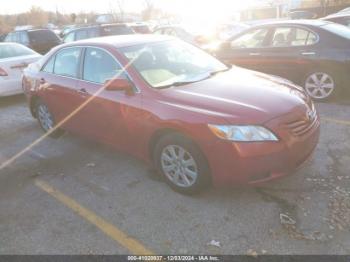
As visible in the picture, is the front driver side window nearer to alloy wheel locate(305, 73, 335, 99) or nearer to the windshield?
alloy wheel locate(305, 73, 335, 99)

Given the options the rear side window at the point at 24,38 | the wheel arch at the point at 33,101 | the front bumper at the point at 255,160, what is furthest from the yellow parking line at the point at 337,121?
the rear side window at the point at 24,38

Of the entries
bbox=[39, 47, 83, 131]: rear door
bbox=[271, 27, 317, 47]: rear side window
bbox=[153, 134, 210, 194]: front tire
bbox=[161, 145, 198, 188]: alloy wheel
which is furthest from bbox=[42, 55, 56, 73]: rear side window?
bbox=[271, 27, 317, 47]: rear side window

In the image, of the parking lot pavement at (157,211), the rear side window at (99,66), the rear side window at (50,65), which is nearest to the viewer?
the parking lot pavement at (157,211)

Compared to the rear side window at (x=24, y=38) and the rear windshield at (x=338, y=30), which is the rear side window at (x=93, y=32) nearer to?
the rear side window at (x=24, y=38)

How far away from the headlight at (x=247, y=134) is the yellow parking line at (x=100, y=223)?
1221mm

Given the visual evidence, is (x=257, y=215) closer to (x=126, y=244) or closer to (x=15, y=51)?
(x=126, y=244)

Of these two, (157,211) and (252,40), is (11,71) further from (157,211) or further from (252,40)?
(157,211)

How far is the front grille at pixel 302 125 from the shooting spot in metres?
3.32

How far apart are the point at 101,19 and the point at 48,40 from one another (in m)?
33.4

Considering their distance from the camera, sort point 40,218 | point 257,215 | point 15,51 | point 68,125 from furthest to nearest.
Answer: point 15,51 → point 68,125 → point 40,218 → point 257,215

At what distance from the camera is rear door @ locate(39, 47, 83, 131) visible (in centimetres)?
475

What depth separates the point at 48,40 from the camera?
13.8m

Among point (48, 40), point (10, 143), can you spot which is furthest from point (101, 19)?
point (10, 143)

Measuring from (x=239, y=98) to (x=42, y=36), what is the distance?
40.2ft
